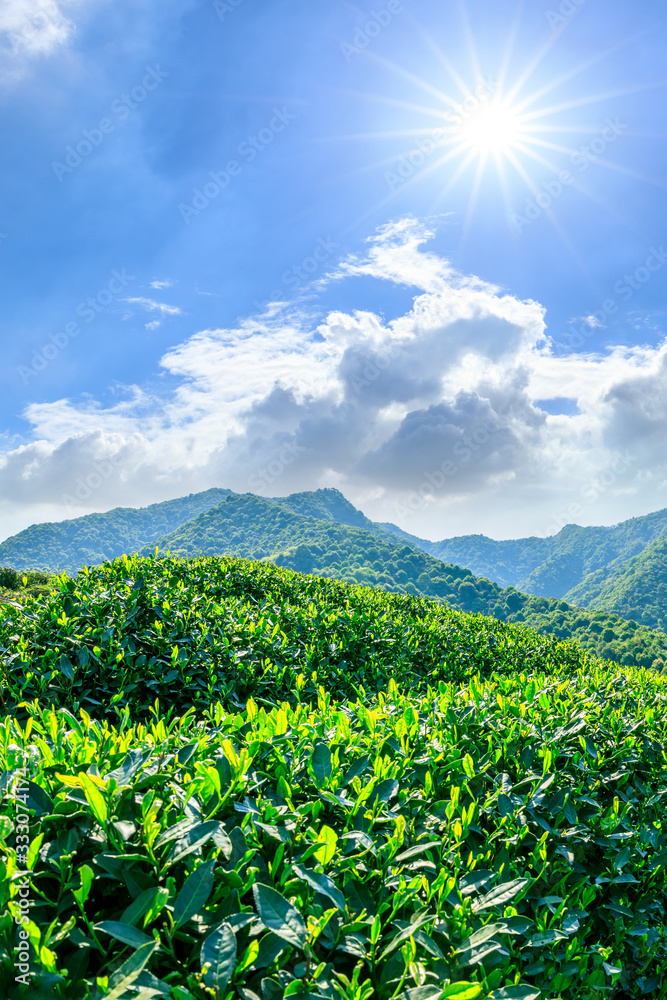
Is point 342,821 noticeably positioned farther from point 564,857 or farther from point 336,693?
point 336,693

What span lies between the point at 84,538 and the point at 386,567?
10210 cm

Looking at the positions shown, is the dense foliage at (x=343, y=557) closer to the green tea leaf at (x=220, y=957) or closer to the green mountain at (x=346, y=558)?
the green mountain at (x=346, y=558)

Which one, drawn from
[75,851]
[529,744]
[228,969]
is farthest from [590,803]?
[75,851]

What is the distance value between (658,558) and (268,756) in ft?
539

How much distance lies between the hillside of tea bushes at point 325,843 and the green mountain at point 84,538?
5085 inches

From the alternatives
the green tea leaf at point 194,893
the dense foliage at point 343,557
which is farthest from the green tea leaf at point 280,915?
the dense foliage at point 343,557

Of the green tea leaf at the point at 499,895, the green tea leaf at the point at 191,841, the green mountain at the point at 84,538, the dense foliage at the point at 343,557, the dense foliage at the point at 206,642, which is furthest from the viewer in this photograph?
the green mountain at the point at 84,538

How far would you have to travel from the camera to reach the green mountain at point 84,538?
435 feet

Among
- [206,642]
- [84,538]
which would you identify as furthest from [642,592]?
[84,538]

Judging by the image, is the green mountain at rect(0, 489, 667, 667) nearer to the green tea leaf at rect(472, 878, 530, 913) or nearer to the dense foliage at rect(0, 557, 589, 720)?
the dense foliage at rect(0, 557, 589, 720)

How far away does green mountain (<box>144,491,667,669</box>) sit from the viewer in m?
56.0

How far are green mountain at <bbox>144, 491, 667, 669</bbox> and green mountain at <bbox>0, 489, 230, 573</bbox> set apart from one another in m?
26.6

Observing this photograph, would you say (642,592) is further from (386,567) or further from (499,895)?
(499,895)

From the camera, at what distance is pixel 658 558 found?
140 meters
